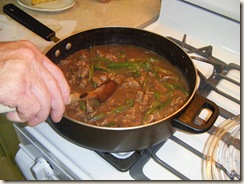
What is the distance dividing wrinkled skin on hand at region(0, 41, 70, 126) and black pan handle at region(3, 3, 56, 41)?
35 cm

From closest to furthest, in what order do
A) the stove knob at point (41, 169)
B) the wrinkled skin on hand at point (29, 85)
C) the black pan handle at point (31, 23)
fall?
the wrinkled skin on hand at point (29, 85) < the stove knob at point (41, 169) < the black pan handle at point (31, 23)

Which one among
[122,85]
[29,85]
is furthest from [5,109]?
[122,85]

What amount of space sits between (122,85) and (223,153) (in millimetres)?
313

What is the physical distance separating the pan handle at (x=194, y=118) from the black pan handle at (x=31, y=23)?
0.55 metres

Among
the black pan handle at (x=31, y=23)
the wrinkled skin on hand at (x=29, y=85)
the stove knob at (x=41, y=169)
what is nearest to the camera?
the wrinkled skin on hand at (x=29, y=85)

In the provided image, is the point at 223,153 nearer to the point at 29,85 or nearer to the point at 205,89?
the point at 205,89

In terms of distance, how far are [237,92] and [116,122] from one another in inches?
14.8

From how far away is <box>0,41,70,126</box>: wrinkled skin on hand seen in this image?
592 millimetres

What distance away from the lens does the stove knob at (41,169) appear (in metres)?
0.74

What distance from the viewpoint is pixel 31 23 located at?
1035mm

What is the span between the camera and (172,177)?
2.21ft

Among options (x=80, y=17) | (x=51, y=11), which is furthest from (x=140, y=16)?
(x=51, y=11)

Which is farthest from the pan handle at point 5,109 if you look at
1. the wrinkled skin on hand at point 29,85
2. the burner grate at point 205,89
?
the burner grate at point 205,89

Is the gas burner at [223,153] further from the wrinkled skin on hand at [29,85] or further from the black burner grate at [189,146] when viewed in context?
the wrinkled skin on hand at [29,85]
